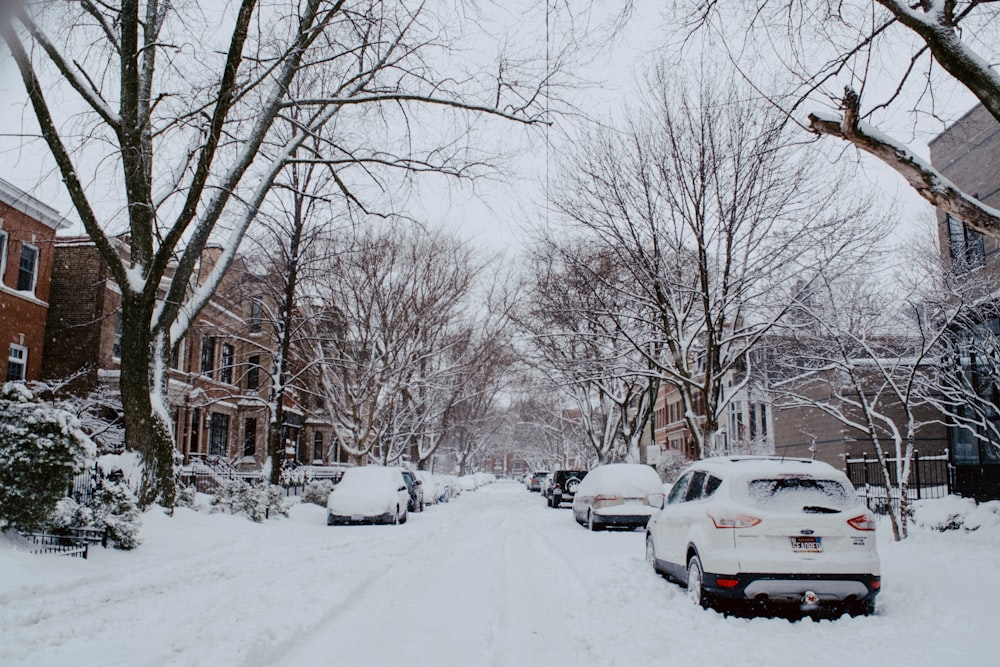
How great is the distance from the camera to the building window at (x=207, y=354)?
36.2 metres

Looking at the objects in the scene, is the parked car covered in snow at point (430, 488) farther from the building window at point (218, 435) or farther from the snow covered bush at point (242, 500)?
the snow covered bush at point (242, 500)

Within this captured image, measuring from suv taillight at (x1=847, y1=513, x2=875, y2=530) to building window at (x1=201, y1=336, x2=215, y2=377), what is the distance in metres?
32.8

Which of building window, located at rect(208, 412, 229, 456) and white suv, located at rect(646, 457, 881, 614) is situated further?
building window, located at rect(208, 412, 229, 456)

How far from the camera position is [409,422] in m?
40.5

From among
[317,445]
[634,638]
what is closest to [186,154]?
[634,638]

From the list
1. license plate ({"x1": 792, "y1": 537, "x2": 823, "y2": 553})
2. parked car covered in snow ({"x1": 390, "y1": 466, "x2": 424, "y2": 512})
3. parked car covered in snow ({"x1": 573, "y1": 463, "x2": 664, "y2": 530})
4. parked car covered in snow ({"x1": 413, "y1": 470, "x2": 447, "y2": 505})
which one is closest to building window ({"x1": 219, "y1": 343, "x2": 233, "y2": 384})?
parked car covered in snow ({"x1": 413, "y1": 470, "x2": 447, "y2": 505})

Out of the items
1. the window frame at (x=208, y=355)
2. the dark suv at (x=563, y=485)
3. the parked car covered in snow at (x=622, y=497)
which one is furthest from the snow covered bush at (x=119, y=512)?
the window frame at (x=208, y=355)

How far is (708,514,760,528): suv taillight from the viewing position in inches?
309

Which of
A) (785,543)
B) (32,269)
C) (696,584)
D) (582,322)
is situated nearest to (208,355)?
(32,269)

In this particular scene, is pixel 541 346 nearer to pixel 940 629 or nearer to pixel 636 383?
pixel 636 383

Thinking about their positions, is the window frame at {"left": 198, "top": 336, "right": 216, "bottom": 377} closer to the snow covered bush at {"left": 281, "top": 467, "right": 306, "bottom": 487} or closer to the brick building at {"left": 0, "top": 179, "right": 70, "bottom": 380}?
the snow covered bush at {"left": 281, "top": 467, "right": 306, "bottom": 487}

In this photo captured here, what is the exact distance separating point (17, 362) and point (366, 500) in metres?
13.3

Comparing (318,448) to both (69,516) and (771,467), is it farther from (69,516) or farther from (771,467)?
(771,467)

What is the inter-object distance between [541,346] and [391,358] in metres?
6.34
